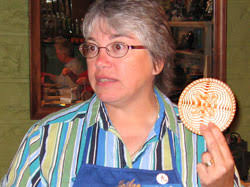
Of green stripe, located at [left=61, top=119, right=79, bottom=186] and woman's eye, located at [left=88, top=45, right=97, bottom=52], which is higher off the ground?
woman's eye, located at [left=88, top=45, right=97, bottom=52]

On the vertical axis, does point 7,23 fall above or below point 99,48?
above

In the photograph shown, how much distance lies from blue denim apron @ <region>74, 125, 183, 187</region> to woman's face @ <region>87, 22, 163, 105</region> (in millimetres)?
257

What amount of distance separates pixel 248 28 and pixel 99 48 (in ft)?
5.11

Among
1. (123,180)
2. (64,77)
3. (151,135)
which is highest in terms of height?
(64,77)

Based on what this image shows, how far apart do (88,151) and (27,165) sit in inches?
9.2

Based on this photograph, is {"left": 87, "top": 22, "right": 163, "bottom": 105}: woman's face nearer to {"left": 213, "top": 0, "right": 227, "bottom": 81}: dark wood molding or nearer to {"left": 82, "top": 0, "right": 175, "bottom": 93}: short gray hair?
Answer: {"left": 82, "top": 0, "right": 175, "bottom": 93}: short gray hair

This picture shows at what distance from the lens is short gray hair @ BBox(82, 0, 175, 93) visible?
1206 millimetres

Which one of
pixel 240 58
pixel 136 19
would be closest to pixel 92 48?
pixel 136 19

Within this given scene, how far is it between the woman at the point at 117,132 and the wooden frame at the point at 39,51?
962 mm

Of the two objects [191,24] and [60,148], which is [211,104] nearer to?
[60,148]

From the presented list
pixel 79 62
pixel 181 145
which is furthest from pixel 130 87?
pixel 79 62

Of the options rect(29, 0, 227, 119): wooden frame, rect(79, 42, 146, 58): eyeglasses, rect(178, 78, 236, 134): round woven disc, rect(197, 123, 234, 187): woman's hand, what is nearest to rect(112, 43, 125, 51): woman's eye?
rect(79, 42, 146, 58): eyeglasses

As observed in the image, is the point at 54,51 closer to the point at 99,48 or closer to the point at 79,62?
the point at 79,62

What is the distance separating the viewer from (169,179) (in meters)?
1.18
